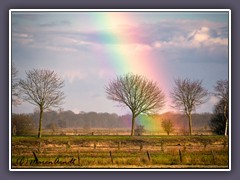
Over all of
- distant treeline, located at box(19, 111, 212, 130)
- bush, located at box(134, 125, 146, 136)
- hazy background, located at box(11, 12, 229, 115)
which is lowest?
bush, located at box(134, 125, 146, 136)

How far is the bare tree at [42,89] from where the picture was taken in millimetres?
15445

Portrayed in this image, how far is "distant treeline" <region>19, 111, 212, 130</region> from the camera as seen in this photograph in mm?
15430

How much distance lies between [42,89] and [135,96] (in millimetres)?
1643

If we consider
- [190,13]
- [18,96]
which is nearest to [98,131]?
[18,96]

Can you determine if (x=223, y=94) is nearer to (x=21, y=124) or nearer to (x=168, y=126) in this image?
(x=168, y=126)

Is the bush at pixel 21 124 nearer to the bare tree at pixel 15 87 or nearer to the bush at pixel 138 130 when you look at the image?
the bare tree at pixel 15 87

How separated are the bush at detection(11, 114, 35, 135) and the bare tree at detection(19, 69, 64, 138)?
7.7 inches

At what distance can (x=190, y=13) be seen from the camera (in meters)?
15.4

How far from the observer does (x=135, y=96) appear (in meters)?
15.7

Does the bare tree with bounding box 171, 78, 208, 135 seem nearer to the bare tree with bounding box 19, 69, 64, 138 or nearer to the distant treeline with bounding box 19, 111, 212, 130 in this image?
the distant treeline with bounding box 19, 111, 212, 130

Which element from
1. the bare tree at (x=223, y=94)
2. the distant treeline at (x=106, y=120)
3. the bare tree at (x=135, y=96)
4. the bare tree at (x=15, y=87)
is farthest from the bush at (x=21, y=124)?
the bare tree at (x=223, y=94)

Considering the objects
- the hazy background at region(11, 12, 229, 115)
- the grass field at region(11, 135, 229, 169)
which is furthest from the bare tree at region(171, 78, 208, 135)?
the grass field at region(11, 135, 229, 169)

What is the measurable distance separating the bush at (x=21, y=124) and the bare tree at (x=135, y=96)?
4.80ft

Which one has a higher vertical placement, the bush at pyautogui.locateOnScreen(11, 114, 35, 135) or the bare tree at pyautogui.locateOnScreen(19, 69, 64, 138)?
Answer: the bare tree at pyautogui.locateOnScreen(19, 69, 64, 138)
